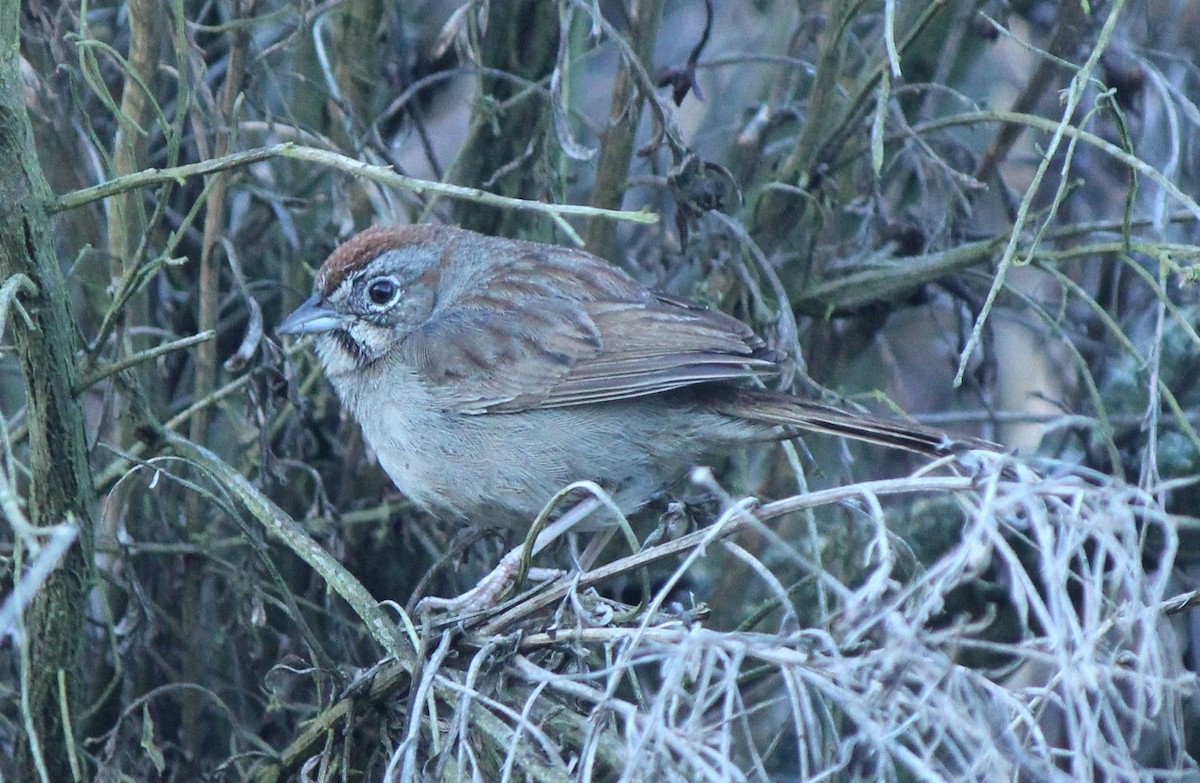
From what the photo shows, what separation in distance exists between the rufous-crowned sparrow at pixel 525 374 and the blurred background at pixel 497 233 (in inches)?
5.7

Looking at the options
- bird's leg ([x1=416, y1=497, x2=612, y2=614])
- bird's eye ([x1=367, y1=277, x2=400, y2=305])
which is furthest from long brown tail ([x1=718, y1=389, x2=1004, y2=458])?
bird's eye ([x1=367, y1=277, x2=400, y2=305])

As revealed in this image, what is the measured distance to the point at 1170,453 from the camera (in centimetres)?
383

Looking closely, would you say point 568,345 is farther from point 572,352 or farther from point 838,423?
point 838,423

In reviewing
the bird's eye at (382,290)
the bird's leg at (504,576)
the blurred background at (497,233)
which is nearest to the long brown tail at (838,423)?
the blurred background at (497,233)

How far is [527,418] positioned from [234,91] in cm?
111

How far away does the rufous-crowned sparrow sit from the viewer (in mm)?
3410

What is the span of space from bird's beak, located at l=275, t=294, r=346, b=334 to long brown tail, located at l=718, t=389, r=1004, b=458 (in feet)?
3.56

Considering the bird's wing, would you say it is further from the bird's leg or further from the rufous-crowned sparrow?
the bird's leg

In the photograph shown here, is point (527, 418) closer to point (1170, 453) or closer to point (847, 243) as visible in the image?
point (847, 243)

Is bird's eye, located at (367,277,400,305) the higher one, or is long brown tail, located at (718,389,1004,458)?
bird's eye, located at (367,277,400,305)

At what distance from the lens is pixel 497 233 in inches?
162

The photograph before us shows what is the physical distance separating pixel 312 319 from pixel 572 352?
0.71m

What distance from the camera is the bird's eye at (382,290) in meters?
3.70

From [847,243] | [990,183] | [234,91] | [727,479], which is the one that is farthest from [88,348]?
[990,183]
